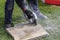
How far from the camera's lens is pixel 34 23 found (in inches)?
94.7

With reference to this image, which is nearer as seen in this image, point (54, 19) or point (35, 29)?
point (35, 29)

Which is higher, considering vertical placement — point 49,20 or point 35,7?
point 35,7

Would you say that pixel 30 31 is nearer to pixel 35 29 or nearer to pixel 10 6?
pixel 35 29

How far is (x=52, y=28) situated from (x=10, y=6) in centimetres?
62

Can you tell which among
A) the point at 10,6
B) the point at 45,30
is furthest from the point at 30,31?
the point at 10,6

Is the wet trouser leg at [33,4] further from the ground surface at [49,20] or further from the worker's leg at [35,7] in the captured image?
the ground surface at [49,20]

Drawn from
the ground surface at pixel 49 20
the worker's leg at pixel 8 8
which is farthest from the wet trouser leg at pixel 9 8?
the ground surface at pixel 49 20

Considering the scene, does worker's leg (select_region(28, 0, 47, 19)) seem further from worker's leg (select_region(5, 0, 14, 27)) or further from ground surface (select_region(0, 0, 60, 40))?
worker's leg (select_region(5, 0, 14, 27))

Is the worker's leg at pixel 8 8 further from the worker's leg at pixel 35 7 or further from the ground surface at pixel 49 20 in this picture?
the worker's leg at pixel 35 7

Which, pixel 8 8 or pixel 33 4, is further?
pixel 33 4

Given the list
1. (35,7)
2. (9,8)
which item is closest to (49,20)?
(35,7)

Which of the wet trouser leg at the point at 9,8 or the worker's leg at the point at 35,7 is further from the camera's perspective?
Result: the worker's leg at the point at 35,7

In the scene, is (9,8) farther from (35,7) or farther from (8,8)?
(35,7)

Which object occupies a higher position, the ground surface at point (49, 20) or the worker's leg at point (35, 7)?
the worker's leg at point (35, 7)
